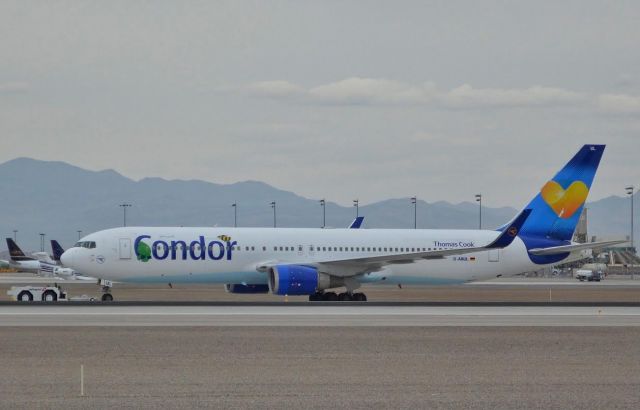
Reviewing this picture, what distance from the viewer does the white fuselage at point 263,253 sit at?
53.0 m

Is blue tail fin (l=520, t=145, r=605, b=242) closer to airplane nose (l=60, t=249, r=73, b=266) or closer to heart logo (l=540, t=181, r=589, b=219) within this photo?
heart logo (l=540, t=181, r=589, b=219)

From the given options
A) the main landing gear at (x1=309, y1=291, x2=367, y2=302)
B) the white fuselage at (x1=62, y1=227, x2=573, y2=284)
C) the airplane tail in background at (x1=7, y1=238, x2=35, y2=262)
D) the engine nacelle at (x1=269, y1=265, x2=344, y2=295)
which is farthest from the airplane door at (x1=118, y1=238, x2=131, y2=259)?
the airplane tail in background at (x1=7, y1=238, x2=35, y2=262)

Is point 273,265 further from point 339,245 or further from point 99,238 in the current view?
point 99,238

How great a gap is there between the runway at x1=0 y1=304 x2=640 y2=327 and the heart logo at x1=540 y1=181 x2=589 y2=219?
1226 centimetres

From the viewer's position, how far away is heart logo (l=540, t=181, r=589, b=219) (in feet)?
194

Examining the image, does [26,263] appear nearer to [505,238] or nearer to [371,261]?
[371,261]

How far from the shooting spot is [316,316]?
134ft

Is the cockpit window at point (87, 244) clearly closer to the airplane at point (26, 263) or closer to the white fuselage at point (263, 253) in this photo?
the white fuselage at point (263, 253)
